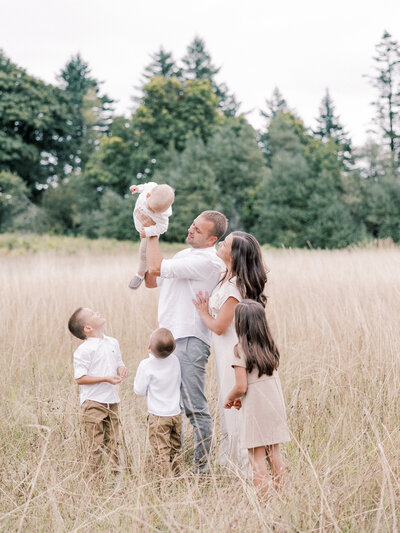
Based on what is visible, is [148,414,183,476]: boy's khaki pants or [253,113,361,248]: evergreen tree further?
[253,113,361,248]: evergreen tree

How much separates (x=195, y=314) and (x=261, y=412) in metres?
0.72

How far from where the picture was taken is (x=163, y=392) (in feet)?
10.4

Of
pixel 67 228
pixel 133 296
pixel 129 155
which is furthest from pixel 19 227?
pixel 133 296

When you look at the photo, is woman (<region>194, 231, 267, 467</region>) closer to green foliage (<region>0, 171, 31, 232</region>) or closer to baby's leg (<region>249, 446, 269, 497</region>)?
baby's leg (<region>249, 446, 269, 497</region>)

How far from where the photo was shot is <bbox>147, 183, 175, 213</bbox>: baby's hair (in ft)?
10.0

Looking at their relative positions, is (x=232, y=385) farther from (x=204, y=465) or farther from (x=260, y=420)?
(x=204, y=465)

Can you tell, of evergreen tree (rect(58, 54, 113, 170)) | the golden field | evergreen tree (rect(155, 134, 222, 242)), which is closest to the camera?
the golden field

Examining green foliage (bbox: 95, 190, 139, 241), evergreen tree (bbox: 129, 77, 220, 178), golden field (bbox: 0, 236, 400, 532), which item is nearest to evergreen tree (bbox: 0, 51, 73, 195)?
evergreen tree (bbox: 129, 77, 220, 178)

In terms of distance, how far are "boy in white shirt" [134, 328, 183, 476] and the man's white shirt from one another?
0.21 meters

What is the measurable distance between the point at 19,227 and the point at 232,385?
28.2m

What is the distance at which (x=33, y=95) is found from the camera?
3319 cm

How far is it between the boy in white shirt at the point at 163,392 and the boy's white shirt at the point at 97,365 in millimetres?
166

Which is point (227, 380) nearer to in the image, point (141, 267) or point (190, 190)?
point (141, 267)

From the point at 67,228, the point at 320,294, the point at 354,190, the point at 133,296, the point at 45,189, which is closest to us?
the point at 320,294
